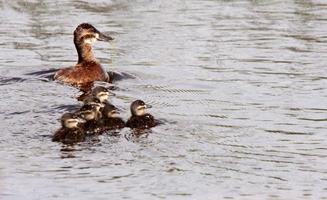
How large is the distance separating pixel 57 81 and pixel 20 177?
3.87 m

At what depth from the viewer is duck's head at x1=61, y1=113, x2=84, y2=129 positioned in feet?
26.6

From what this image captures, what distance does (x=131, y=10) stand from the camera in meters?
15.3

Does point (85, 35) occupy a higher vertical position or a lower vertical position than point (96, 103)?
higher

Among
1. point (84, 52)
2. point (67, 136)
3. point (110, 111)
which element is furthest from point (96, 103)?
point (84, 52)

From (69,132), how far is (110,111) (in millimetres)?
792

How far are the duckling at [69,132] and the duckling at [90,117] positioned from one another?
0.38 feet

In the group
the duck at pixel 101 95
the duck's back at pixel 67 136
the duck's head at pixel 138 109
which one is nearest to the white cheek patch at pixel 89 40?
the duck at pixel 101 95

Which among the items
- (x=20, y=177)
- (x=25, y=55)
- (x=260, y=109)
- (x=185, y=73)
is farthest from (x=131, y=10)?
(x=20, y=177)

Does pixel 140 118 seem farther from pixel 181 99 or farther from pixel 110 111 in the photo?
pixel 181 99

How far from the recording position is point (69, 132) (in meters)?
8.05

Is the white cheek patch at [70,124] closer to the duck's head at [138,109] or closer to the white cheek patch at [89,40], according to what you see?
the duck's head at [138,109]

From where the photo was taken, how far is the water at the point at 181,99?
23.1 feet

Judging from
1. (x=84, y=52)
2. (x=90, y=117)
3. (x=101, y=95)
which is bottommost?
(x=90, y=117)

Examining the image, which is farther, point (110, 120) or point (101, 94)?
point (101, 94)
